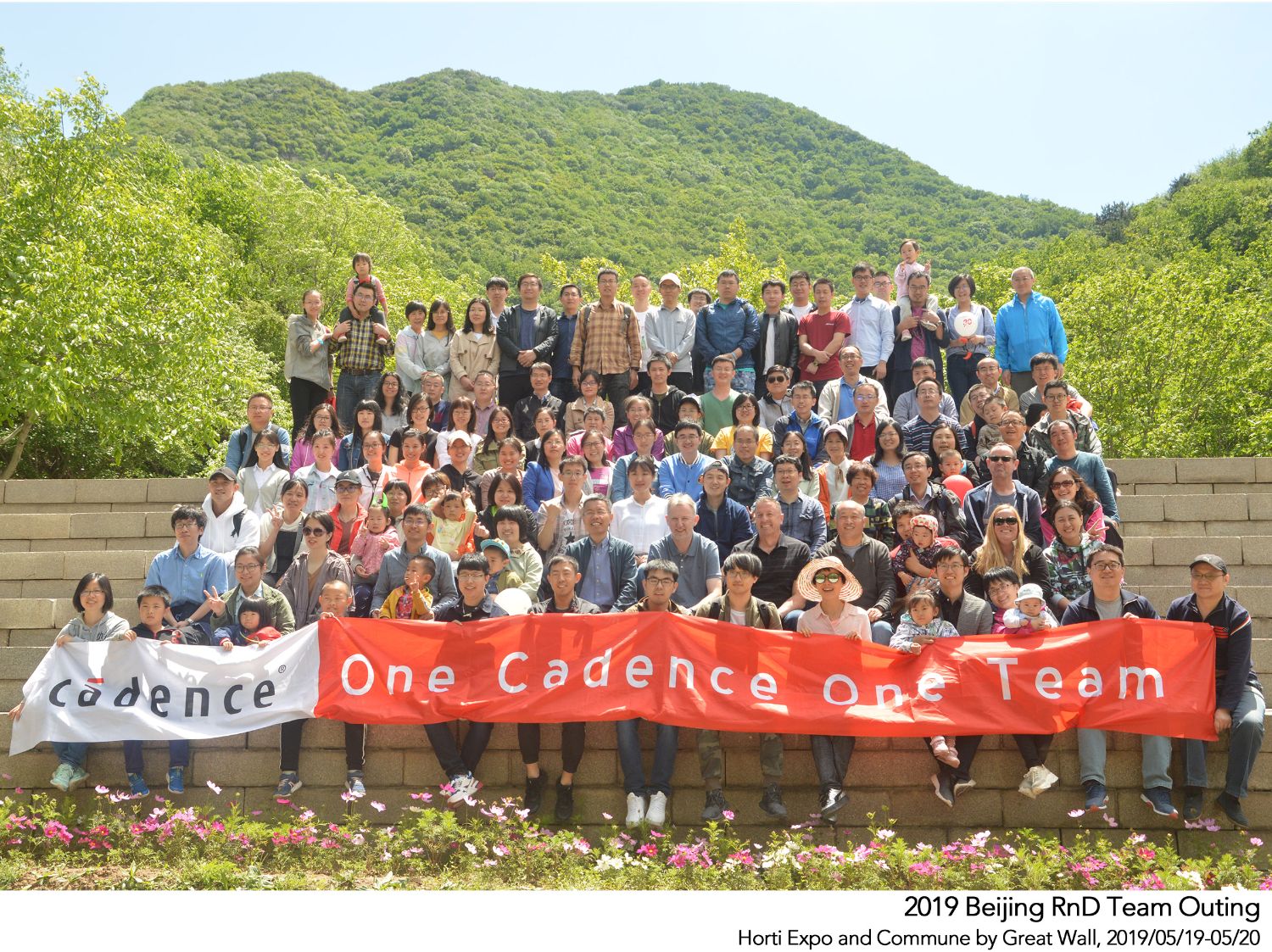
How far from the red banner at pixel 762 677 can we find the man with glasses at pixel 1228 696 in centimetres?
10

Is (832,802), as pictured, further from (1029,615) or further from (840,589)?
(1029,615)

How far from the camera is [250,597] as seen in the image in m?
8.32

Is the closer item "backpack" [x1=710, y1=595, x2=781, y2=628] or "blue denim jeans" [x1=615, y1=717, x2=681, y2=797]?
"blue denim jeans" [x1=615, y1=717, x2=681, y2=797]

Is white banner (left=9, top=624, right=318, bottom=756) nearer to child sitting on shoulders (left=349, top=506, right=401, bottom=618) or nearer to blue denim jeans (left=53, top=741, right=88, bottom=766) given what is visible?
blue denim jeans (left=53, top=741, right=88, bottom=766)

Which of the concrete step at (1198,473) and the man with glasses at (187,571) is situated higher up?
the concrete step at (1198,473)

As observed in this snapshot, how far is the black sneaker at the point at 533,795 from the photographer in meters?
7.60

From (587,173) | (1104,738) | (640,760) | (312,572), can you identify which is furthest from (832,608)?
(587,173)

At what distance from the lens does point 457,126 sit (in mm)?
85438

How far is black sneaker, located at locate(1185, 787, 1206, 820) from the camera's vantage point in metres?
7.29

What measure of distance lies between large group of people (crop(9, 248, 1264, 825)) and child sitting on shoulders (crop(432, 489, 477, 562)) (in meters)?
0.03

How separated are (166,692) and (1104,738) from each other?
20.9 feet

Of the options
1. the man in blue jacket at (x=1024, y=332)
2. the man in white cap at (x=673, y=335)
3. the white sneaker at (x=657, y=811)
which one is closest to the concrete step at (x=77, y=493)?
the man in white cap at (x=673, y=335)

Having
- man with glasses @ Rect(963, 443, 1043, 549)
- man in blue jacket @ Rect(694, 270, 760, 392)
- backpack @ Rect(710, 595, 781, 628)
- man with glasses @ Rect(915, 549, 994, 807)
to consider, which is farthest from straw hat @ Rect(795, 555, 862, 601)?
A: man in blue jacket @ Rect(694, 270, 760, 392)

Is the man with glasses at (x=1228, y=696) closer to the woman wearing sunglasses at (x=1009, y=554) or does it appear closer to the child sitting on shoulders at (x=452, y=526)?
the woman wearing sunglasses at (x=1009, y=554)
